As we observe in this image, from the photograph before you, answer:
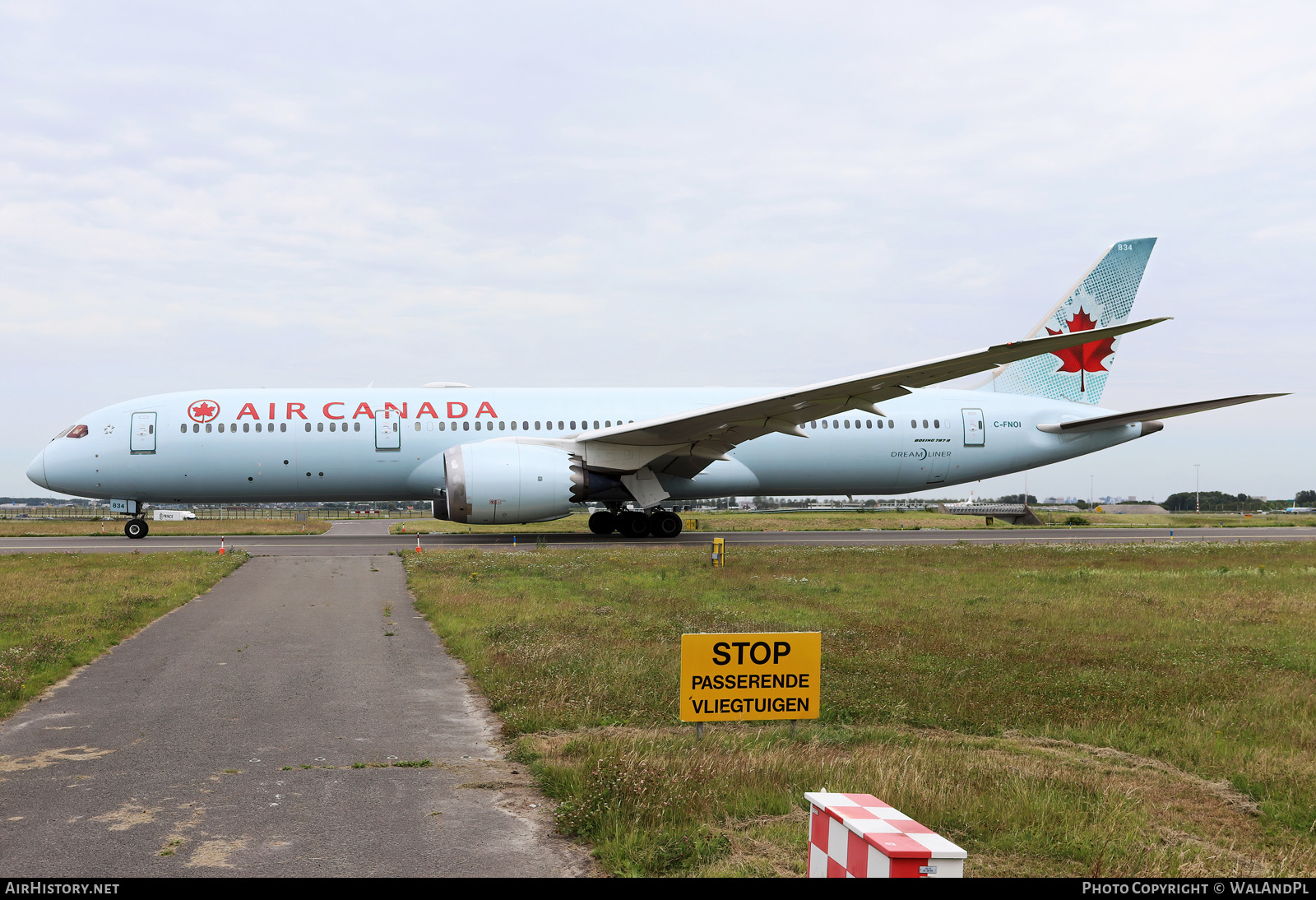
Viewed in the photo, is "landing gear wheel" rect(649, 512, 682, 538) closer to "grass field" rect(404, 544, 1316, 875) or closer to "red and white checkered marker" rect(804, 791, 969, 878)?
"grass field" rect(404, 544, 1316, 875)

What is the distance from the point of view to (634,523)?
24422mm

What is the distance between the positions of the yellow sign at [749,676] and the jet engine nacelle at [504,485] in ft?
51.3

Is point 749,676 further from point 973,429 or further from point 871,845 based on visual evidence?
point 973,429

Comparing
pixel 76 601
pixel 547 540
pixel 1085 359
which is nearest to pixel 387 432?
pixel 547 540

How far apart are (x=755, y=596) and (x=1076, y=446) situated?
17471mm

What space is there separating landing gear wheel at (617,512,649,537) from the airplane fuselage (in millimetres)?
1174

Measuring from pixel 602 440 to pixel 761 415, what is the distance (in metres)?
3.99

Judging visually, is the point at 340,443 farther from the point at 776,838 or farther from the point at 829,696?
the point at 776,838

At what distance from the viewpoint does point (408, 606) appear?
12758 millimetres

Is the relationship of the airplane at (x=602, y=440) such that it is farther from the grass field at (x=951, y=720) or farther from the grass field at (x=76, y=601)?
the grass field at (x=951, y=720)

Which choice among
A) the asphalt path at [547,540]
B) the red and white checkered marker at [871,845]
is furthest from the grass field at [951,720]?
the asphalt path at [547,540]

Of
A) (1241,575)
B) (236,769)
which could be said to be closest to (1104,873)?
(236,769)

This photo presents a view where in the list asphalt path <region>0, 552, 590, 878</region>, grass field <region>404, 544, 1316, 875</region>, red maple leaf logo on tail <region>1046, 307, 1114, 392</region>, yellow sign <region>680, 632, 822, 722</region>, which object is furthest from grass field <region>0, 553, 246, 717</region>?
red maple leaf logo on tail <region>1046, 307, 1114, 392</region>

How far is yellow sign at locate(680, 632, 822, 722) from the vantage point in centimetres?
572
